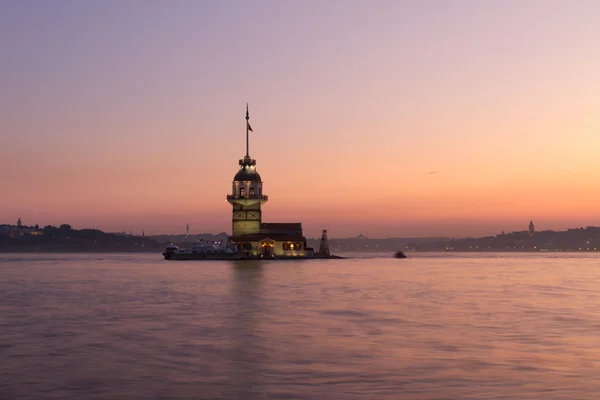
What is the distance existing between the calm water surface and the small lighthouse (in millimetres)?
111518

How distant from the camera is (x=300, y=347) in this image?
96.4 ft

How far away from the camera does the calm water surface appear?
819 inches

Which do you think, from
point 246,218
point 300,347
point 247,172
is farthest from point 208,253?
point 300,347

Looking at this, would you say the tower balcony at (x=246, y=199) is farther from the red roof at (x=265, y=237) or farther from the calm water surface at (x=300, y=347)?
the calm water surface at (x=300, y=347)

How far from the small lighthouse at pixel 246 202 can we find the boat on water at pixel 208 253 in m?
5.94

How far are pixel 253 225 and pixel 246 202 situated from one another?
591 cm

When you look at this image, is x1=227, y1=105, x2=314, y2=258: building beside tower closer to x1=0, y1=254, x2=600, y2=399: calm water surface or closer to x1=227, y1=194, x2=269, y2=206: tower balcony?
x1=227, y1=194, x2=269, y2=206: tower balcony

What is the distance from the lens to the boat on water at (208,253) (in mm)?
161550

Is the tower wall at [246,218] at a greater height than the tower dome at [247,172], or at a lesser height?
lesser

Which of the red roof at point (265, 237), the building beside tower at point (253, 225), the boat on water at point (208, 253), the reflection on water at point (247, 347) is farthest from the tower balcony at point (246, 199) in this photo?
the reflection on water at point (247, 347)

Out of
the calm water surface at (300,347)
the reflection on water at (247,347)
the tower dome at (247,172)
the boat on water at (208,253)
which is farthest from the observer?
the tower dome at (247,172)

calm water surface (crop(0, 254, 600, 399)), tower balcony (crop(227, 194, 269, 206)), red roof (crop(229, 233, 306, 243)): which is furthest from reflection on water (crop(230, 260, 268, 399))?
tower balcony (crop(227, 194, 269, 206))

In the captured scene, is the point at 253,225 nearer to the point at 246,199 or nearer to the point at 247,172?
the point at 246,199

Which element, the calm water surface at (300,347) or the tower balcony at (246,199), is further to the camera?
the tower balcony at (246,199)
